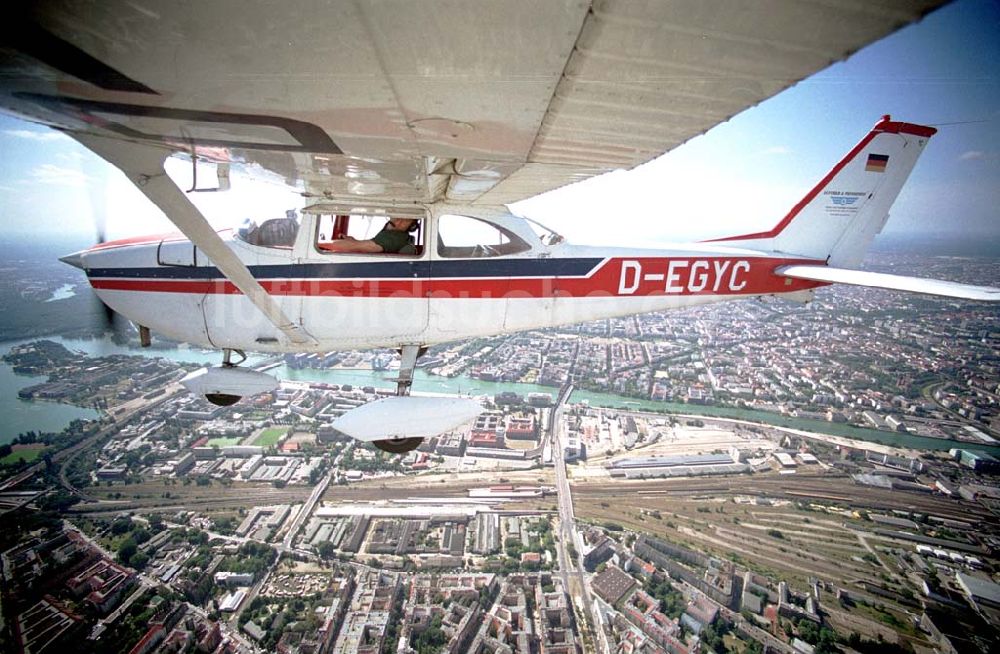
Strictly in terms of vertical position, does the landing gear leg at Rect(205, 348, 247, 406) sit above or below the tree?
above

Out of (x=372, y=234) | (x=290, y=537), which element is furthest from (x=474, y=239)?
(x=290, y=537)

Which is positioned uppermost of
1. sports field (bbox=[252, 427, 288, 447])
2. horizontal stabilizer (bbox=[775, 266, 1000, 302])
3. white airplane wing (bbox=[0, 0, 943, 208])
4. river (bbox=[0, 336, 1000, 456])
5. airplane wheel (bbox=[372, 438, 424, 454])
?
white airplane wing (bbox=[0, 0, 943, 208])

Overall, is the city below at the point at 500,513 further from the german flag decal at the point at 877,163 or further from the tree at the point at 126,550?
the german flag decal at the point at 877,163

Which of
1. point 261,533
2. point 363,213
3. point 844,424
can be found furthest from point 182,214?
point 844,424

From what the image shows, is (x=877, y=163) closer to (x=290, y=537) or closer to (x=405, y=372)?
(x=405, y=372)

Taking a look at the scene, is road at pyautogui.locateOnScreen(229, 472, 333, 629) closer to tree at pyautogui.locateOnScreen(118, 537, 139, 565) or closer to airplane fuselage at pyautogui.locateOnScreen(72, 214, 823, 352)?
tree at pyautogui.locateOnScreen(118, 537, 139, 565)

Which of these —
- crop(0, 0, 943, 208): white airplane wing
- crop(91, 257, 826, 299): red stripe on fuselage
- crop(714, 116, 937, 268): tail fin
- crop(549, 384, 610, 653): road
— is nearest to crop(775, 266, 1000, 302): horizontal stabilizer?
crop(91, 257, 826, 299): red stripe on fuselage
